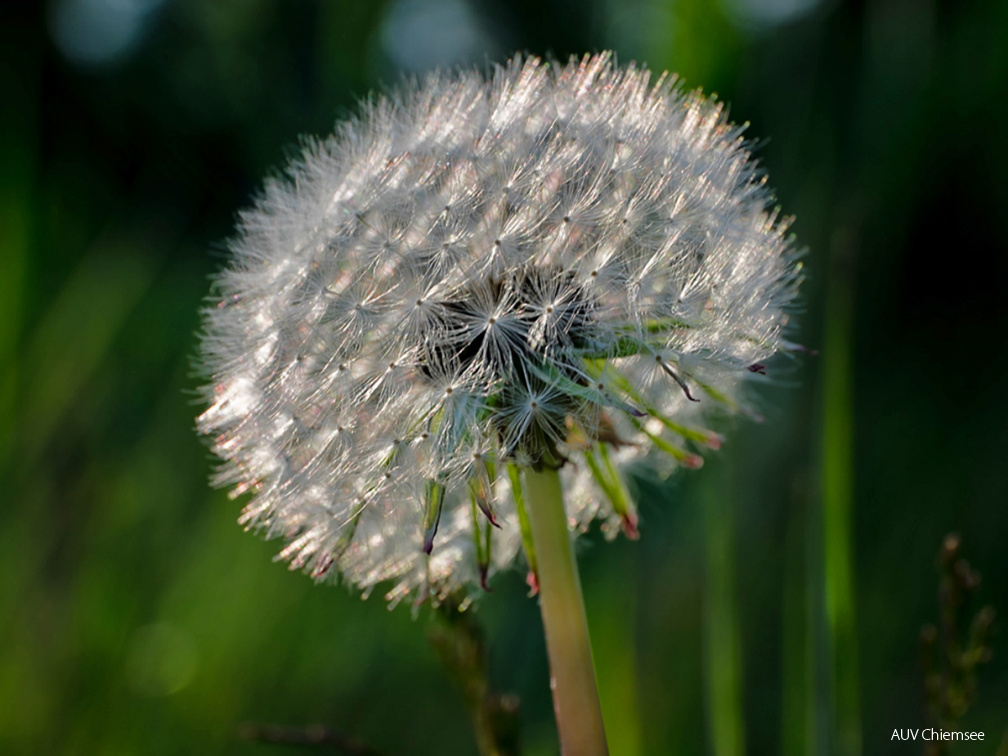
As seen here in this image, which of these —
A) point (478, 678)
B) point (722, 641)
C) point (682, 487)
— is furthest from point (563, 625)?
point (682, 487)

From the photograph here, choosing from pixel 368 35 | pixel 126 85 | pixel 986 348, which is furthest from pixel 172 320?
pixel 126 85

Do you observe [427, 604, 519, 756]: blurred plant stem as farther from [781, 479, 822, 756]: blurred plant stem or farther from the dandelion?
[781, 479, 822, 756]: blurred plant stem

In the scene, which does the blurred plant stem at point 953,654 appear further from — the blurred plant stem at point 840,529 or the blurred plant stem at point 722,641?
the blurred plant stem at point 722,641

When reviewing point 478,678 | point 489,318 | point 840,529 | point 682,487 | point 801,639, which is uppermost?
point 682,487

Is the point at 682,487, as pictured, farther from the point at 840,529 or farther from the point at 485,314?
the point at 485,314

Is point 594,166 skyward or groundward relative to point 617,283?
skyward

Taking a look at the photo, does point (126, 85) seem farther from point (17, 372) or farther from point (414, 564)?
point (414, 564)

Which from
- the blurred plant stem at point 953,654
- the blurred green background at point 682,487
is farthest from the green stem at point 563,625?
the blurred plant stem at point 953,654
